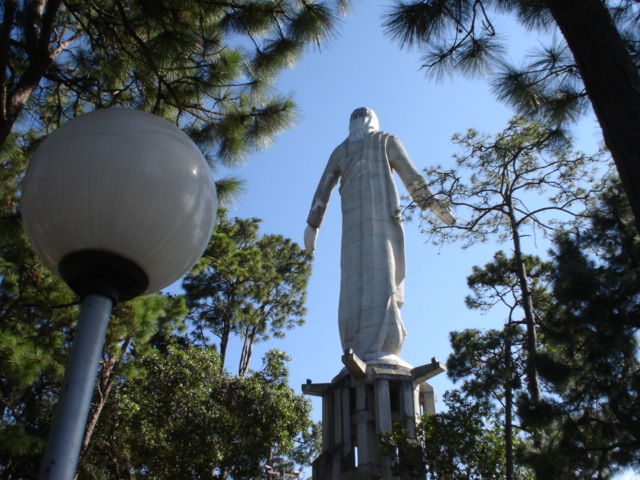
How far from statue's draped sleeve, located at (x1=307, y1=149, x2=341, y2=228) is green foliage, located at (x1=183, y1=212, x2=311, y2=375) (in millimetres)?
4805

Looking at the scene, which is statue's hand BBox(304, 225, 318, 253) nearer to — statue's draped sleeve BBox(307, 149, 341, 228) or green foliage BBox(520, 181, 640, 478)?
statue's draped sleeve BBox(307, 149, 341, 228)

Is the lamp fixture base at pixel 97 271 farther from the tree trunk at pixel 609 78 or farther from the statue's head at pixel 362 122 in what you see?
the statue's head at pixel 362 122

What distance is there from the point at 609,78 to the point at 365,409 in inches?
238

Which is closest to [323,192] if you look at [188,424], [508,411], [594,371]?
[188,424]

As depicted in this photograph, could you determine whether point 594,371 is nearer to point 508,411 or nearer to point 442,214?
point 508,411

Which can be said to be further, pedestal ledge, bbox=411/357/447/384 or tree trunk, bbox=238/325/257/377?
tree trunk, bbox=238/325/257/377

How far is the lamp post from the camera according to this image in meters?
1.85

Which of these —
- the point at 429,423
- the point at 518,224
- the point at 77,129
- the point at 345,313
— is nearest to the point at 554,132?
the point at 518,224

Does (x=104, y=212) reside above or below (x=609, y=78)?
below

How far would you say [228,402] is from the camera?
1222cm

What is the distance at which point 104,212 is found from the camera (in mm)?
1845

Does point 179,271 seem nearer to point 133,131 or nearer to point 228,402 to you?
point 133,131

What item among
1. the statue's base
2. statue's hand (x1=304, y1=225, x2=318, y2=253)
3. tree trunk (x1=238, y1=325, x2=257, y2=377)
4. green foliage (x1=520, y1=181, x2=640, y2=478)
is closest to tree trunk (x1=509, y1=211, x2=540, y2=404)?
green foliage (x1=520, y1=181, x2=640, y2=478)

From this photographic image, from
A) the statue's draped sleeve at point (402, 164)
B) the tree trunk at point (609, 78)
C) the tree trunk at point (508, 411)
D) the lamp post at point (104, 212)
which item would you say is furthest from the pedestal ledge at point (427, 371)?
the lamp post at point (104, 212)
